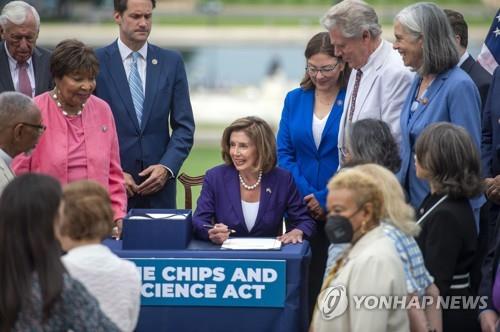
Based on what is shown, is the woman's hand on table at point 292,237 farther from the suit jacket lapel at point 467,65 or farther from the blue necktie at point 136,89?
the suit jacket lapel at point 467,65

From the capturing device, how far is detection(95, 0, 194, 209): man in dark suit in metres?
6.51

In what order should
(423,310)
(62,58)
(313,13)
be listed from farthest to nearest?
1. (313,13)
2. (62,58)
3. (423,310)

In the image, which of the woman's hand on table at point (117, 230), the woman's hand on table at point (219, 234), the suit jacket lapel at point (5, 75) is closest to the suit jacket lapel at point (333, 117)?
the woman's hand on table at point (219, 234)

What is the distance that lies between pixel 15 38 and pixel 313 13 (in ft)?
118

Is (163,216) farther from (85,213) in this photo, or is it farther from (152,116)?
(85,213)

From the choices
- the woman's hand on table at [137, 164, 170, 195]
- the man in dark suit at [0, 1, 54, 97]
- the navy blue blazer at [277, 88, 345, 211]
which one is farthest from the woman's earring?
the man in dark suit at [0, 1, 54, 97]

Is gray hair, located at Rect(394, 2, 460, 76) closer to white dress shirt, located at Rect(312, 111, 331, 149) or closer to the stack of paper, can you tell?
white dress shirt, located at Rect(312, 111, 331, 149)

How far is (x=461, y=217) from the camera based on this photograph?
15.4ft

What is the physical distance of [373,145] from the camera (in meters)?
5.11

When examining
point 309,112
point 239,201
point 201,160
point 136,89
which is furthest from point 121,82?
point 201,160

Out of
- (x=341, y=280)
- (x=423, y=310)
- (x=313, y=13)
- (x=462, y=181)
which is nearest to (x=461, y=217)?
(x=462, y=181)

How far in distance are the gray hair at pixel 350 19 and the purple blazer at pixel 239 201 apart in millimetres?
866

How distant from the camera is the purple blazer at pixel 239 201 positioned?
5.68 m

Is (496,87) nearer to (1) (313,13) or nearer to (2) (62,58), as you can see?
(2) (62,58)
